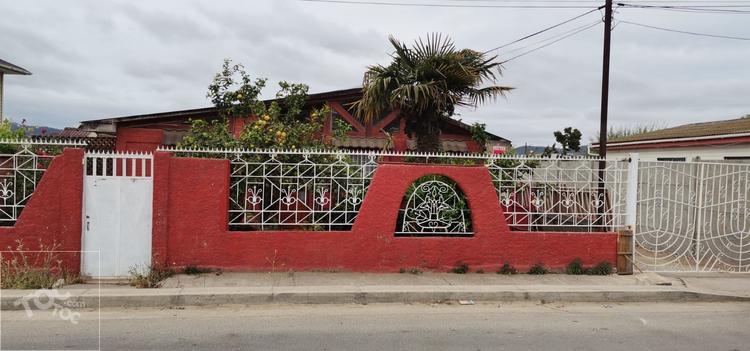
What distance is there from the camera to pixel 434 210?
8.46 metres

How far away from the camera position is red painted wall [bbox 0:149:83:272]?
7.30 meters

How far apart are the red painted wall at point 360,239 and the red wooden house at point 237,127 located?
3980mm

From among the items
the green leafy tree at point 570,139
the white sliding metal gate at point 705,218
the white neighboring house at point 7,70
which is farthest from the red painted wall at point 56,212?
the green leafy tree at point 570,139

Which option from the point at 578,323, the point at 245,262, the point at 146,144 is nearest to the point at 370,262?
the point at 245,262

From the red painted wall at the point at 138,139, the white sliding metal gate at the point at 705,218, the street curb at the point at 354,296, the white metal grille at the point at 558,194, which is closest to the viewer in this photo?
the street curb at the point at 354,296

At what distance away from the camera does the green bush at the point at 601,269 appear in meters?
8.58

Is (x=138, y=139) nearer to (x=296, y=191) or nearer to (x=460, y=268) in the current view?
(x=296, y=191)

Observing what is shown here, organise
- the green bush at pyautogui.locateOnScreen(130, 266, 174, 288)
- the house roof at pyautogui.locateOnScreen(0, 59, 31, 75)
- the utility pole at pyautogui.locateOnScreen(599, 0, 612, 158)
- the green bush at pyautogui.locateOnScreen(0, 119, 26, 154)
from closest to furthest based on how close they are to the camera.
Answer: the green bush at pyautogui.locateOnScreen(130, 266, 174, 288) < the green bush at pyautogui.locateOnScreen(0, 119, 26, 154) < the utility pole at pyautogui.locateOnScreen(599, 0, 612, 158) < the house roof at pyautogui.locateOnScreen(0, 59, 31, 75)

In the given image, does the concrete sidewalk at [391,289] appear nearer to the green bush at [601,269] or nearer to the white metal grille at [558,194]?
the green bush at [601,269]

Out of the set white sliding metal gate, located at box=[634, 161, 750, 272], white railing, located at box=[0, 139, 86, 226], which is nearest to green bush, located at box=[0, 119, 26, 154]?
white railing, located at box=[0, 139, 86, 226]

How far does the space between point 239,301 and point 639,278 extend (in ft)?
19.8

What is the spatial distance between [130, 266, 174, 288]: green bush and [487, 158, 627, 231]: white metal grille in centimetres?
516

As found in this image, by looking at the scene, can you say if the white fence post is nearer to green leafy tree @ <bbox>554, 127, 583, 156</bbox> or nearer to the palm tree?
the palm tree

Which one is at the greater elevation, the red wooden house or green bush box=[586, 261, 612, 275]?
the red wooden house
